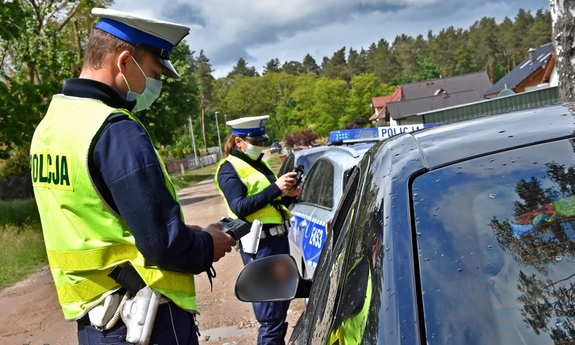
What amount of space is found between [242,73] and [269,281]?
145 meters

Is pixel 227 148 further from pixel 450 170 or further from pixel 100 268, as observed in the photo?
pixel 450 170

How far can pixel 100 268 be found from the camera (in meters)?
2.10

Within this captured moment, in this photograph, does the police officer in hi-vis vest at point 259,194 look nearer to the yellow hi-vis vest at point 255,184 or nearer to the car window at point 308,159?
the yellow hi-vis vest at point 255,184

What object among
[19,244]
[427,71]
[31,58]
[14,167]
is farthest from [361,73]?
[19,244]

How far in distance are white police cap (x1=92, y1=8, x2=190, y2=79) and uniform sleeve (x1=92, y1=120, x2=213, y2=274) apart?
1.24 feet

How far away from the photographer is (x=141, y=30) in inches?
87.7

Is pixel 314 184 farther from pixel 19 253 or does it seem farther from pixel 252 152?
pixel 19 253

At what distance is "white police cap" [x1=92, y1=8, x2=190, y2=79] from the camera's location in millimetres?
2190

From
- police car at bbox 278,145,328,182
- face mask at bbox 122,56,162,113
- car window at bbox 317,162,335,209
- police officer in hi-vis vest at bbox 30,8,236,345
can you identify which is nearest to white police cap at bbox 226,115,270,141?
car window at bbox 317,162,335,209

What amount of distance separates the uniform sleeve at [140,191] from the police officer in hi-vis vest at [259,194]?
2.06 metres

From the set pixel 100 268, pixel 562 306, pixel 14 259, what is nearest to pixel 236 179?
pixel 100 268

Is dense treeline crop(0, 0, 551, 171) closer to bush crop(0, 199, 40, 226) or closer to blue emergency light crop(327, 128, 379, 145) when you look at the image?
bush crop(0, 199, 40, 226)

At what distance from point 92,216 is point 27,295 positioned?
8.07 m

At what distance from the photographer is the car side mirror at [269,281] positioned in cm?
231
